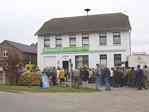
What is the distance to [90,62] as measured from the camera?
54.2 metres

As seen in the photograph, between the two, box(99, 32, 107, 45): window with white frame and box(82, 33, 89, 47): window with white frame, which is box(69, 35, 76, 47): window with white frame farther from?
box(99, 32, 107, 45): window with white frame

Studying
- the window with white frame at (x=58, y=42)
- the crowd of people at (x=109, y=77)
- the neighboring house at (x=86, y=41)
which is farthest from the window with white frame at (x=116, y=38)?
the crowd of people at (x=109, y=77)

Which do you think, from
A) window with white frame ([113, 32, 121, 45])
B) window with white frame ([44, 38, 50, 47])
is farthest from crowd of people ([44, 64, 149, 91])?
window with white frame ([44, 38, 50, 47])

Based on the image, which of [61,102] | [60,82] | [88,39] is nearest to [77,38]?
[88,39]

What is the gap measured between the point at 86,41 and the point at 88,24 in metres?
2.86

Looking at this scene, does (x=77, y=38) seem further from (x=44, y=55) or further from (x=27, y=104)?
(x=27, y=104)

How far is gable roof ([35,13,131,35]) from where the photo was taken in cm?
5491

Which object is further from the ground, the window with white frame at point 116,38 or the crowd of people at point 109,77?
the window with white frame at point 116,38

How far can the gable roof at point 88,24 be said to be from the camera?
5491 centimetres

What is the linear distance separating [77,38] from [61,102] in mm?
39699

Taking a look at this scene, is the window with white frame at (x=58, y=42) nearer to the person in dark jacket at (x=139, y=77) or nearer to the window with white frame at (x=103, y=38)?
the window with white frame at (x=103, y=38)

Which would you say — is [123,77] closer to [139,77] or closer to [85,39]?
[139,77]

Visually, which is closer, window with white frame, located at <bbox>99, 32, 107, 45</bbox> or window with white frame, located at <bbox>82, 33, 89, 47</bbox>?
window with white frame, located at <bbox>99, 32, 107, 45</bbox>

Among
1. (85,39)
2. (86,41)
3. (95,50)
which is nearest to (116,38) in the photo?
(95,50)
